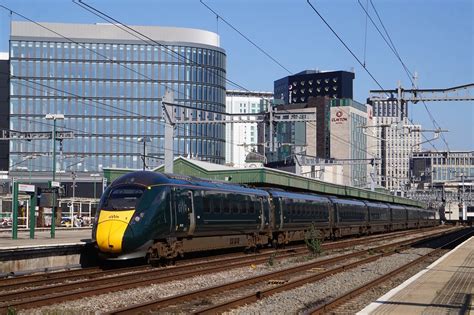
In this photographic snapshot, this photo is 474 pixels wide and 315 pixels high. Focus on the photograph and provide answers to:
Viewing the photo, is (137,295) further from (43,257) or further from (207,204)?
(207,204)

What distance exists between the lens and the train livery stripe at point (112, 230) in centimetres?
2303

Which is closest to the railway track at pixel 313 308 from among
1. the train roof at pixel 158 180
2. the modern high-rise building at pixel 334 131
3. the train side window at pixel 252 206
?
the train roof at pixel 158 180

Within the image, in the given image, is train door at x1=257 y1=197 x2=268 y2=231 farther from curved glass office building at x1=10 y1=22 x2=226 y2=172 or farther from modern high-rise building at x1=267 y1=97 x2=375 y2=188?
modern high-rise building at x1=267 y1=97 x2=375 y2=188

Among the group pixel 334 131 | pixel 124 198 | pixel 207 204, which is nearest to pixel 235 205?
pixel 207 204

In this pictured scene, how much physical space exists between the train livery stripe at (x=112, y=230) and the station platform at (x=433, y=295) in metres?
9.15

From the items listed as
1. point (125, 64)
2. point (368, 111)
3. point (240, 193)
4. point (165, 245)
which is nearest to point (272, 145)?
point (240, 193)

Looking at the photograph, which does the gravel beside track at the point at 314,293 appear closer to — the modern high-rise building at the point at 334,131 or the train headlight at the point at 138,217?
the train headlight at the point at 138,217

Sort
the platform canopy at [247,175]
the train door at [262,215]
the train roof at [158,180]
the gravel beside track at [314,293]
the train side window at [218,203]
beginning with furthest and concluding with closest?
the platform canopy at [247,175] → the train door at [262,215] → the train side window at [218,203] → the train roof at [158,180] → the gravel beside track at [314,293]

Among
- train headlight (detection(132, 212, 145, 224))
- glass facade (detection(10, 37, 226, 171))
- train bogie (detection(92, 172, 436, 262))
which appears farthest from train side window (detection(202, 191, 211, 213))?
glass facade (detection(10, 37, 226, 171))

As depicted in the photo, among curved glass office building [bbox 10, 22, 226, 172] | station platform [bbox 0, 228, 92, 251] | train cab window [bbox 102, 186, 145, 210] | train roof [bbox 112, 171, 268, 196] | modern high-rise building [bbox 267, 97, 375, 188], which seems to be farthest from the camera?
modern high-rise building [bbox 267, 97, 375, 188]

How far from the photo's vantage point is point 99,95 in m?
112

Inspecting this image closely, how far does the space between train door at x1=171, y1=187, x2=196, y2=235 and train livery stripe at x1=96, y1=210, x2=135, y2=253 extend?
2.12 metres

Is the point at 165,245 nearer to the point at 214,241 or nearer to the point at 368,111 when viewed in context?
the point at 214,241

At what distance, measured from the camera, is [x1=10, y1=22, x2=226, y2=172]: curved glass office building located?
108 meters
